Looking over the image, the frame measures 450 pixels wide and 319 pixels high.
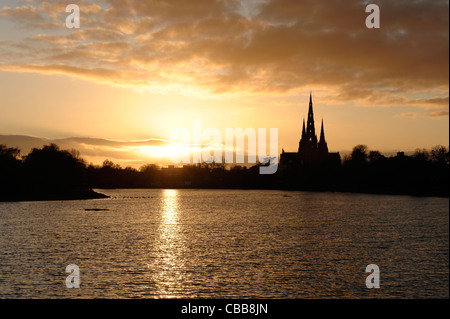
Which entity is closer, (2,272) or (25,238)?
(2,272)

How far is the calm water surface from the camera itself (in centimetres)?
3562

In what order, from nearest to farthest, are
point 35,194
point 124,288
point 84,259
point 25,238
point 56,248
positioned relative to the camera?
point 124,288 < point 84,259 < point 56,248 < point 25,238 < point 35,194

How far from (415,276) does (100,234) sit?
4652cm

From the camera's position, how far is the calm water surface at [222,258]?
1403 inches

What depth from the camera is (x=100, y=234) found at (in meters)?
68.2

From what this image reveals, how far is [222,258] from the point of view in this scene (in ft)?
160

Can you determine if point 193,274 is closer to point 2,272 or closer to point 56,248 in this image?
point 2,272

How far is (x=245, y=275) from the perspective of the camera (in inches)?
1583

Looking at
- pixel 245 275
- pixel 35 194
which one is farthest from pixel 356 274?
pixel 35 194

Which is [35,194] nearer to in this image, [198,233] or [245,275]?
[198,233]
